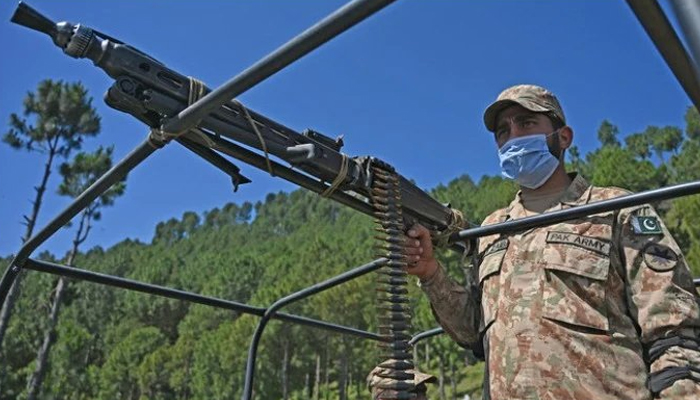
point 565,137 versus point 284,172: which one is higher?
point 565,137

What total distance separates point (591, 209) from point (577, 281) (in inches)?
14.9

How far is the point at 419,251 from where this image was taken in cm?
223

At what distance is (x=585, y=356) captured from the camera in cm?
193

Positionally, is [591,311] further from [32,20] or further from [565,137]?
[32,20]

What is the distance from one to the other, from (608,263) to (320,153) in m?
1.04

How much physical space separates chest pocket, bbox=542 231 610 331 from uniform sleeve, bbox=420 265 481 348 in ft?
1.42

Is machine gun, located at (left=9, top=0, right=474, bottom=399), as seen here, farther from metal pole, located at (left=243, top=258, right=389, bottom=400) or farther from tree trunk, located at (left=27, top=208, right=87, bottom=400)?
tree trunk, located at (left=27, top=208, right=87, bottom=400)

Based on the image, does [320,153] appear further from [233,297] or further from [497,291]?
[233,297]

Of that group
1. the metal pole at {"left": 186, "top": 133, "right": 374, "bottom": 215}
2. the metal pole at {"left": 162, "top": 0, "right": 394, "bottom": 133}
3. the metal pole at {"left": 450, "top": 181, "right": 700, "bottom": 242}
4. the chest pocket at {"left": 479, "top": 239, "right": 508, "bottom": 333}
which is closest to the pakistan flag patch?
the metal pole at {"left": 450, "top": 181, "right": 700, "bottom": 242}

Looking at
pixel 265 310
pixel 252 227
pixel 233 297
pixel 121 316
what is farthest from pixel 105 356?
pixel 252 227

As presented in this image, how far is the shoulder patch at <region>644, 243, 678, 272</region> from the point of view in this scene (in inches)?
76.2

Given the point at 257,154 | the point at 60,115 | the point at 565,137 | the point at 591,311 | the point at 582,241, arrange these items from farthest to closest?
the point at 60,115
the point at 565,137
the point at 582,241
the point at 591,311
the point at 257,154

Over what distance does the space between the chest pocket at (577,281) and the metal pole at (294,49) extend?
135 cm

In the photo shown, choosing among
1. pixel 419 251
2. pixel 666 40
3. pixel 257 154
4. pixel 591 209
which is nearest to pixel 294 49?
pixel 666 40
